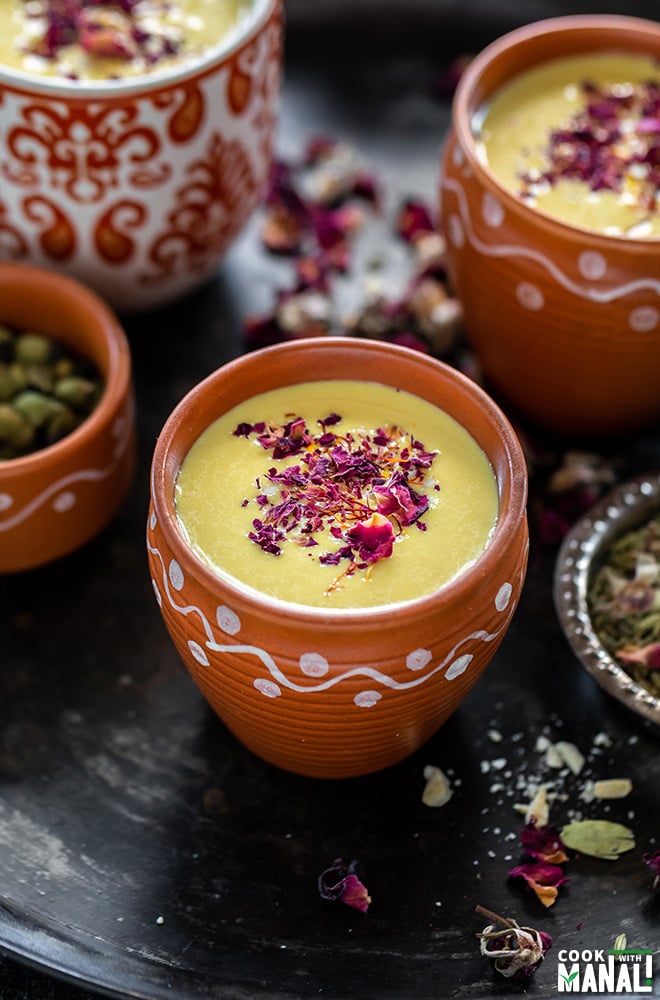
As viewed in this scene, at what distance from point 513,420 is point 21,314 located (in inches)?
21.3

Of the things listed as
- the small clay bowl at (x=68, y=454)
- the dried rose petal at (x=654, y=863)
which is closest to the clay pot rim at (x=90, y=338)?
the small clay bowl at (x=68, y=454)

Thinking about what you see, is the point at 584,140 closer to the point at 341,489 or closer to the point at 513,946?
the point at 341,489

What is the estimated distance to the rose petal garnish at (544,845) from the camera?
115cm

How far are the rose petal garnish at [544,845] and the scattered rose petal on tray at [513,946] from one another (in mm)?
65

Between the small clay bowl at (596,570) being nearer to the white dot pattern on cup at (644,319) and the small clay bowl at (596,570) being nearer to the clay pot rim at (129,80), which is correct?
the white dot pattern on cup at (644,319)

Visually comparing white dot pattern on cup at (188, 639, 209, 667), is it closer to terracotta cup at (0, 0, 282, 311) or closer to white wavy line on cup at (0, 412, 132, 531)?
white wavy line on cup at (0, 412, 132, 531)

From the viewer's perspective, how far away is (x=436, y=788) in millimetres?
1199

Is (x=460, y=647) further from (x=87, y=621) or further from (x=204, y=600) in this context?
(x=87, y=621)

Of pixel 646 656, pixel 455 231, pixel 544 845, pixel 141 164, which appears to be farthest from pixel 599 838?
pixel 141 164

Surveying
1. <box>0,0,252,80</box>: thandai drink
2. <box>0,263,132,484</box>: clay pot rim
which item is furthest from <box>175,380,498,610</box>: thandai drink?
<box>0,0,252,80</box>: thandai drink

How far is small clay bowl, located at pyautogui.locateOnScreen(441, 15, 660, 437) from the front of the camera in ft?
4.17

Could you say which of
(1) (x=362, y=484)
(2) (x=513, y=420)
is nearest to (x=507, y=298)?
(2) (x=513, y=420)

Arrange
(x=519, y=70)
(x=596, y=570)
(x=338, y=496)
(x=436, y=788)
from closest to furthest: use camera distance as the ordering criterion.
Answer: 1. (x=338, y=496)
2. (x=436, y=788)
3. (x=596, y=570)
4. (x=519, y=70)

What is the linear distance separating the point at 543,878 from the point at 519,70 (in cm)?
85
